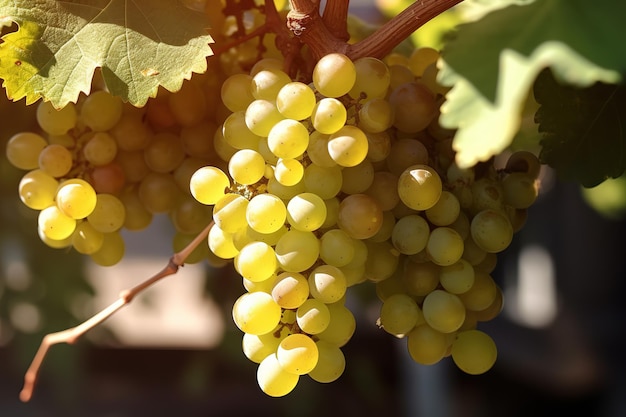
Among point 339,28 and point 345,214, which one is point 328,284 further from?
point 339,28

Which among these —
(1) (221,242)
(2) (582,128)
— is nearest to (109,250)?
(1) (221,242)

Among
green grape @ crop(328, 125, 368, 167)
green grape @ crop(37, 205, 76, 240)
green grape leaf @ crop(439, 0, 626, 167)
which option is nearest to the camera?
green grape leaf @ crop(439, 0, 626, 167)

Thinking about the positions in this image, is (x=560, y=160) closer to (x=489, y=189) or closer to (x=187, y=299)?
(x=489, y=189)

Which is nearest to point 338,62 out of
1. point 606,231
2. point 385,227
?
point 385,227

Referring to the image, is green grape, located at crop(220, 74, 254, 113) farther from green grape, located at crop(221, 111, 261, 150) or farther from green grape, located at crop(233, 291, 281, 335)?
green grape, located at crop(233, 291, 281, 335)

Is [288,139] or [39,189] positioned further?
[39,189]

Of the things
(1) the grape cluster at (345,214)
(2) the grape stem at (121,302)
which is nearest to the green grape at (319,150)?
(1) the grape cluster at (345,214)

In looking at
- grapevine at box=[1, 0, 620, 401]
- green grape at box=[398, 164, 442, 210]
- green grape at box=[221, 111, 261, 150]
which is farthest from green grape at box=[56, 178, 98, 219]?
green grape at box=[398, 164, 442, 210]
